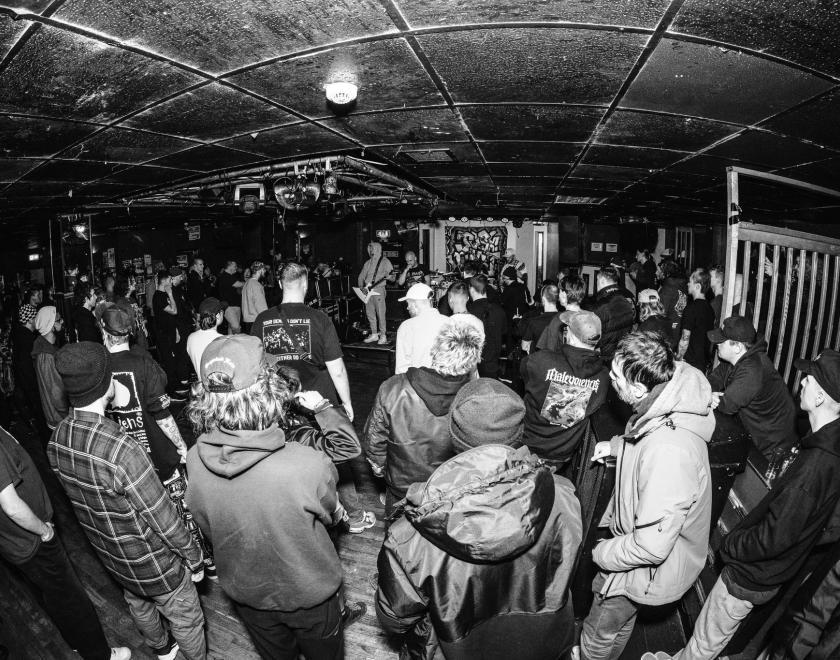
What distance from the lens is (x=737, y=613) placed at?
201 cm

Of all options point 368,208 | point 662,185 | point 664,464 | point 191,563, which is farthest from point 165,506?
point 368,208

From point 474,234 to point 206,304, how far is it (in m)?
10.9

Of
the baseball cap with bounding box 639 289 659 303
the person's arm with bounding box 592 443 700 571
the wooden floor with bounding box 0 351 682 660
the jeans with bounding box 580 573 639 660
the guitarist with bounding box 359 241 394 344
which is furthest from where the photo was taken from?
the guitarist with bounding box 359 241 394 344

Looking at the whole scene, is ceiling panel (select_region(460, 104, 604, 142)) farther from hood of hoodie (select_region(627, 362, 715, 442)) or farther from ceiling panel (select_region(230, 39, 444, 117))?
hood of hoodie (select_region(627, 362, 715, 442))

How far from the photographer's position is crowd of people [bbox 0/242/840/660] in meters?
1.45

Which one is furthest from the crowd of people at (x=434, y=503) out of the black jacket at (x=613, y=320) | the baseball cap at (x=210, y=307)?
the black jacket at (x=613, y=320)

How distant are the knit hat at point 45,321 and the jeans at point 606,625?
4.53 metres

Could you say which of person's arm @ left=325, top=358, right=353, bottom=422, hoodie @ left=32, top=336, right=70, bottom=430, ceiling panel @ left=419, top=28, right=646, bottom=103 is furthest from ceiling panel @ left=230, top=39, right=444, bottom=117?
hoodie @ left=32, top=336, right=70, bottom=430

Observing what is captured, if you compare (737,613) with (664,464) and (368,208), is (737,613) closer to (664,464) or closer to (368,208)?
(664,464)

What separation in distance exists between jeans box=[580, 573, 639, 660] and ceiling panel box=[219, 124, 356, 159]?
11.0 ft

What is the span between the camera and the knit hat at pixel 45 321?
3941 mm

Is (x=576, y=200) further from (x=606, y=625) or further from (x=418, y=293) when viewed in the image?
(x=606, y=625)

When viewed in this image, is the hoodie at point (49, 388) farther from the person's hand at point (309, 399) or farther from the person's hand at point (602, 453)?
the person's hand at point (602, 453)

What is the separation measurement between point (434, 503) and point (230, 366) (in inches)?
32.8
